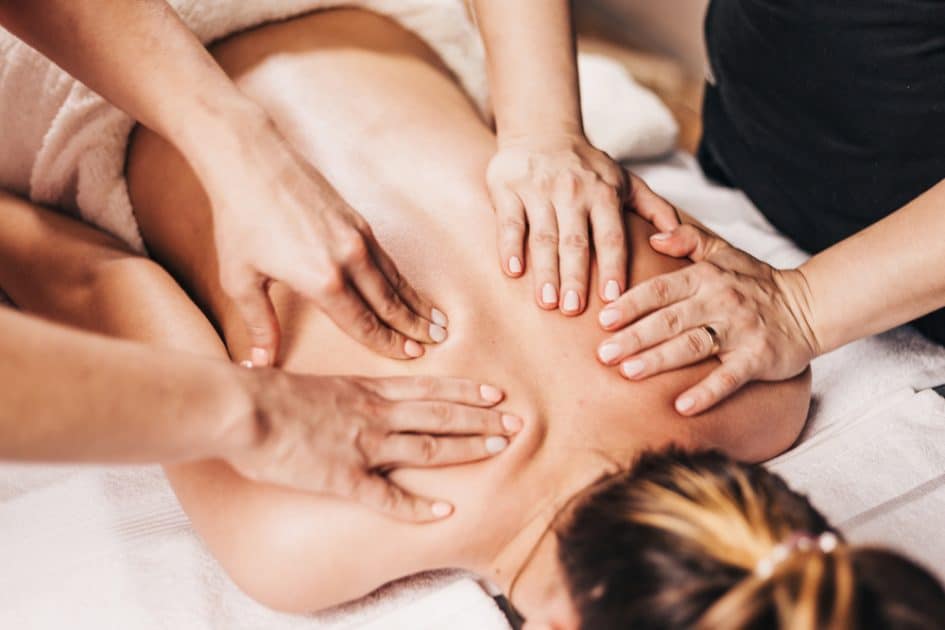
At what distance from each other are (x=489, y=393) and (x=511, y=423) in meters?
0.04

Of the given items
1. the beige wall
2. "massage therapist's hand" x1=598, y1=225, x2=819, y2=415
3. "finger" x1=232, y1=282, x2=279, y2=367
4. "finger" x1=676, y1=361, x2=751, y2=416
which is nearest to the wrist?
"massage therapist's hand" x1=598, y1=225, x2=819, y2=415

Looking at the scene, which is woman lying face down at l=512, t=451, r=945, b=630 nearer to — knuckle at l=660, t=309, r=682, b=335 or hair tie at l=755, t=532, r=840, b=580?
hair tie at l=755, t=532, r=840, b=580

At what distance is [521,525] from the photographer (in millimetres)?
935

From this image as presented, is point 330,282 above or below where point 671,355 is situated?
above

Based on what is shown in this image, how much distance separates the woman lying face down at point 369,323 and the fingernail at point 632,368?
1 centimetres

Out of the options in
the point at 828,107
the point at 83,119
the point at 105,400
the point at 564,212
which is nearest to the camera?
the point at 105,400

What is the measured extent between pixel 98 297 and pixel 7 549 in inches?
11.8

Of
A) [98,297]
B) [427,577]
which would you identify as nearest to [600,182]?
[427,577]

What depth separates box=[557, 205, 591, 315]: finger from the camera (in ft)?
3.28

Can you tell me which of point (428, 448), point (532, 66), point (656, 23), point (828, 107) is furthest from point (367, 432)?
point (656, 23)

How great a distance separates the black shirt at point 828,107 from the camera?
3.94ft

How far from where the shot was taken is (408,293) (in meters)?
0.94

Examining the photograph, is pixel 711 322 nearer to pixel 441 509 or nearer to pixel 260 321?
pixel 441 509

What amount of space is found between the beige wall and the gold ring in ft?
5.26
